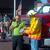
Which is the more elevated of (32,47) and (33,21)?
(33,21)

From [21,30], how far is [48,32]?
36.7 inches

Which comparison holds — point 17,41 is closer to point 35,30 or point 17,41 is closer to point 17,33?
point 17,33

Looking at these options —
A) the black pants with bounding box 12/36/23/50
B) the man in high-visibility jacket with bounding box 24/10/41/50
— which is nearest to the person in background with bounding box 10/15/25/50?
the black pants with bounding box 12/36/23/50

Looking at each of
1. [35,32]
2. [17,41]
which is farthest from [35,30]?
[17,41]

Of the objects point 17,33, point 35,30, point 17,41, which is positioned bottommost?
point 17,41

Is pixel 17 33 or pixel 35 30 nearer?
pixel 35 30

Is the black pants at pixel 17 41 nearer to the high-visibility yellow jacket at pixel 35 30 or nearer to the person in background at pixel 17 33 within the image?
the person in background at pixel 17 33

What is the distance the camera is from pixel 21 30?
32.0 ft

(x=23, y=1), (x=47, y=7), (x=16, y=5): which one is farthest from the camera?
(x=23, y=1)

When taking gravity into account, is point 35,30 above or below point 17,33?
above

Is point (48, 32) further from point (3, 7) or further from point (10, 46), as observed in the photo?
point (3, 7)

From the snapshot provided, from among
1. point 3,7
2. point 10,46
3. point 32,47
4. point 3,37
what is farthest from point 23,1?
point 32,47

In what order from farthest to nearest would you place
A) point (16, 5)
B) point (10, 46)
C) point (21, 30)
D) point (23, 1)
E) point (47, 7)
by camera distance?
1. point (23, 1)
2. point (16, 5)
3. point (47, 7)
4. point (10, 46)
5. point (21, 30)

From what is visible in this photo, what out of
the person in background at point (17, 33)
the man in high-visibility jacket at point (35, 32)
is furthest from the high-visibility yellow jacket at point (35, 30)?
the person in background at point (17, 33)
